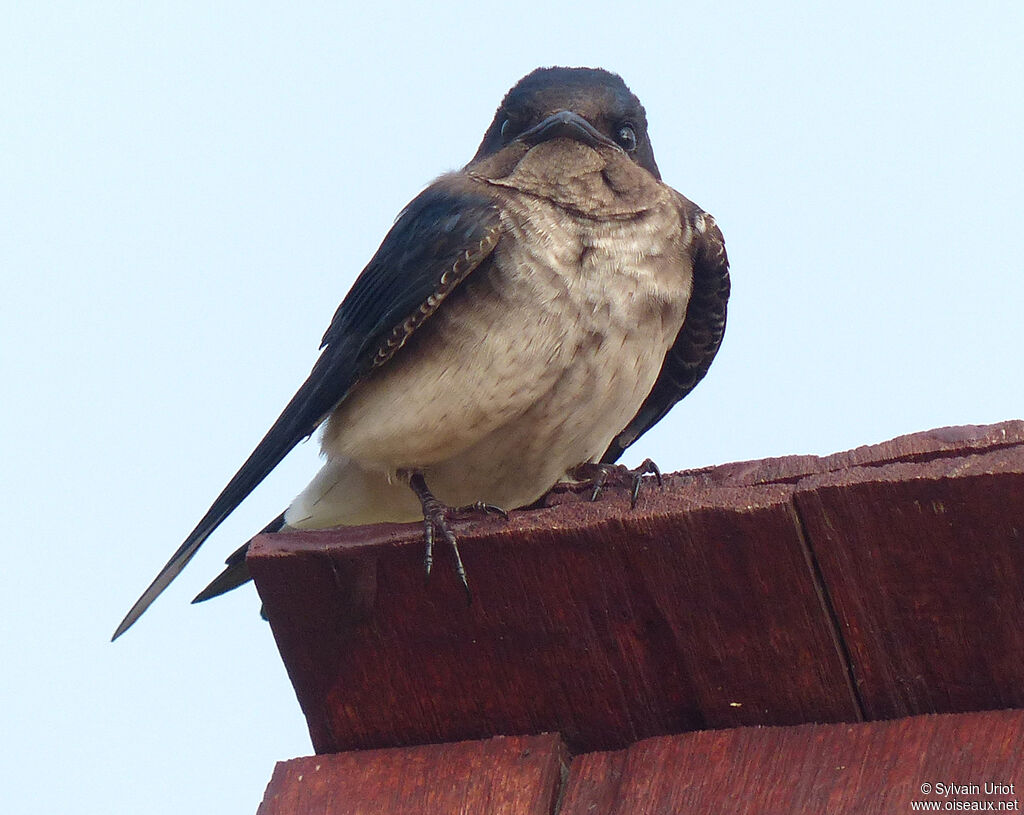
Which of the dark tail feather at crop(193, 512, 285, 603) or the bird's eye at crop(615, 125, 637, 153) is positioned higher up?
the bird's eye at crop(615, 125, 637, 153)

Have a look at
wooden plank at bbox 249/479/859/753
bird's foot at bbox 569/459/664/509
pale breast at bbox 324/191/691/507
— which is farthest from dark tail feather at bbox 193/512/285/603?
wooden plank at bbox 249/479/859/753

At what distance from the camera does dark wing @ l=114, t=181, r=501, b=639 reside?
3.64 metres

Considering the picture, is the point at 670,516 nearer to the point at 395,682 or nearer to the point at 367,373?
the point at 395,682

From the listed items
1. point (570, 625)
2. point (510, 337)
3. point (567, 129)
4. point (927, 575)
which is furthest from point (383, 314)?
point (927, 575)

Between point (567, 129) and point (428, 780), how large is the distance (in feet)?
6.97

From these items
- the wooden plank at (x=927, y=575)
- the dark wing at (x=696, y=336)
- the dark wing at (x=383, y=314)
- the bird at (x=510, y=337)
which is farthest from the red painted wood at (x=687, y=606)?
the dark wing at (x=696, y=336)

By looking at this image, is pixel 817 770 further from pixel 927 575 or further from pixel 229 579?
pixel 229 579

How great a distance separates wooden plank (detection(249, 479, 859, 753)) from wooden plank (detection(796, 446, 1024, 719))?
4 cm

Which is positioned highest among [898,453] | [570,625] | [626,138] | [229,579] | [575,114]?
[575,114]

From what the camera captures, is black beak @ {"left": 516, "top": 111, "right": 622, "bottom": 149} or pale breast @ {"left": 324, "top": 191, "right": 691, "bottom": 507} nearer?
pale breast @ {"left": 324, "top": 191, "right": 691, "bottom": 507}

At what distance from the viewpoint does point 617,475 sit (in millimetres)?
3250

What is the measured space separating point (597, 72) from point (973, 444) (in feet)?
7.65

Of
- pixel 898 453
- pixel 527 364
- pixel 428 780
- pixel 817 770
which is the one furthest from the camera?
pixel 527 364

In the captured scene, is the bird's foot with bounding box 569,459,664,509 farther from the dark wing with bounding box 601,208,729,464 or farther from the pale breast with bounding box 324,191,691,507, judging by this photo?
the dark wing with bounding box 601,208,729,464
